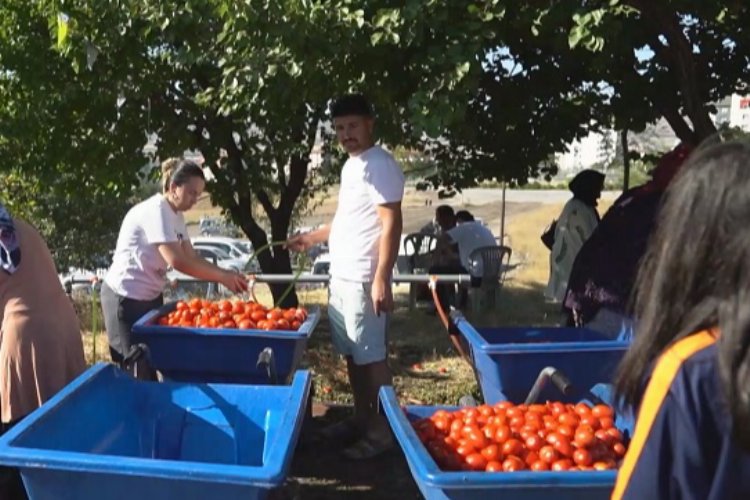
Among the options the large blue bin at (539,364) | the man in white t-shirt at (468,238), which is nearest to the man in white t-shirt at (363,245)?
the large blue bin at (539,364)

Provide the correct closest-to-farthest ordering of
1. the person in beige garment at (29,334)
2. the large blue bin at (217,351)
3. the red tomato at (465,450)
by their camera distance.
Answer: the red tomato at (465,450) < the person in beige garment at (29,334) < the large blue bin at (217,351)

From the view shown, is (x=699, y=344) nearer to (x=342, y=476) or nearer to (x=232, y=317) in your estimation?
(x=232, y=317)

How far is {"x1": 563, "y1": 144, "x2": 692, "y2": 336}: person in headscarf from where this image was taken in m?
4.59

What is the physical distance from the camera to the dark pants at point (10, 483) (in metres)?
3.59

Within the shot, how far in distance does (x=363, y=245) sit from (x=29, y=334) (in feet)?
5.69

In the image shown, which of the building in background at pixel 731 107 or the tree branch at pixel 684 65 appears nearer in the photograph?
the tree branch at pixel 684 65

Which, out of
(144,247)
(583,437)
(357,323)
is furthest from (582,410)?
(144,247)

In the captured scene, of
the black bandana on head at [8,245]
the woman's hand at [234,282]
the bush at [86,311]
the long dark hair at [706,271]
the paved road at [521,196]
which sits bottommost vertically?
the paved road at [521,196]

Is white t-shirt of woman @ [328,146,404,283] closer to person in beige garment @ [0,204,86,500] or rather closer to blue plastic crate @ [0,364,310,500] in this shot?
blue plastic crate @ [0,364,310,500]

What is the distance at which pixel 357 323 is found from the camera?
15.3 ft

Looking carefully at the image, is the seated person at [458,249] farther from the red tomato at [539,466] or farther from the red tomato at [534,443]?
the red tomato at [539,466]

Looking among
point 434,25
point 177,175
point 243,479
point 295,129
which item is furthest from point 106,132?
point 243,479

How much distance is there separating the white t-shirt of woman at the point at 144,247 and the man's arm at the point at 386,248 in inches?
41.4

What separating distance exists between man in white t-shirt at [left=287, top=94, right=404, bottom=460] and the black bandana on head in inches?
68.9
